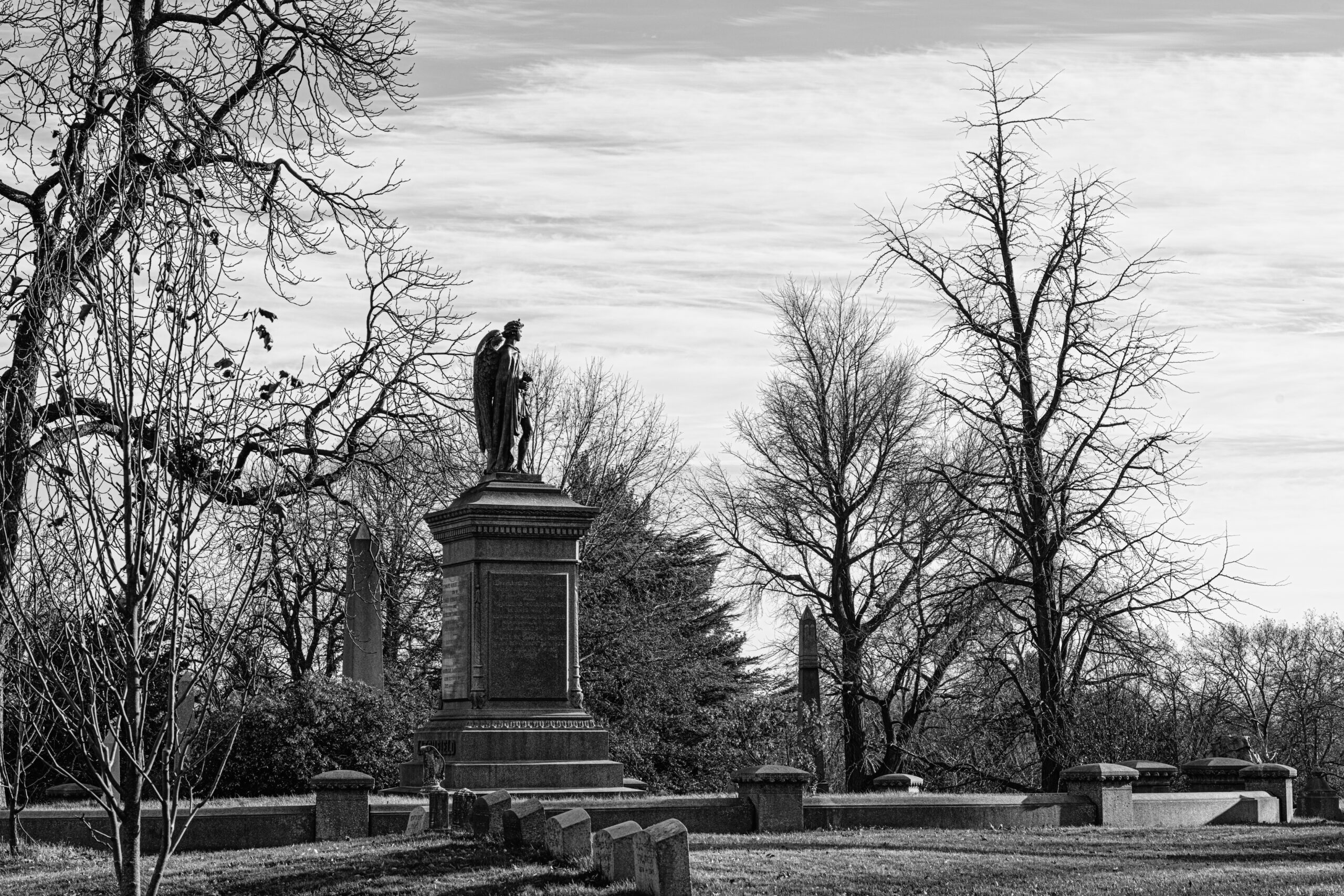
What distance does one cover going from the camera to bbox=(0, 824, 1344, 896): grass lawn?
12758 millimetres

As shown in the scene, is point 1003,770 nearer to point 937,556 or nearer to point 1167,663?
point 937,556

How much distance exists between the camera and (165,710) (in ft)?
26.5

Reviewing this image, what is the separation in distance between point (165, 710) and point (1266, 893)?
889cm

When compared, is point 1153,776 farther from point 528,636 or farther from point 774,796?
point 528,636

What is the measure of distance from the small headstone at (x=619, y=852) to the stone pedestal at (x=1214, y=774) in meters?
14.1

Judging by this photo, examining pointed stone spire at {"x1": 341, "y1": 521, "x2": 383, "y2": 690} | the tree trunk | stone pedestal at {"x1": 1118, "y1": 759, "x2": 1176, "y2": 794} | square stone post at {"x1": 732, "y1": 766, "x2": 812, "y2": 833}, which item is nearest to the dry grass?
square stone post at {"x1": 732, "y1": 766, "x2": 812, "y2": 833}

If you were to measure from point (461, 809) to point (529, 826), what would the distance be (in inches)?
86.6

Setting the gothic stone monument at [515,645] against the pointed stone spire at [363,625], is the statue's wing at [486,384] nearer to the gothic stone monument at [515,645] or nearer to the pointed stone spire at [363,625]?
the gothic stone monument at [515,645]

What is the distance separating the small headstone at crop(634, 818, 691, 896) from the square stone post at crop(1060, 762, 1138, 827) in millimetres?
9454

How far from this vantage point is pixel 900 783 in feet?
84.2

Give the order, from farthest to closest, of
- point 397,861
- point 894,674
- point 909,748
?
point 894,674 → point 909,748 → point 397,861

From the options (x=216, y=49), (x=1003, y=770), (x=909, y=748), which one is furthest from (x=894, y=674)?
(x=216, y=49)

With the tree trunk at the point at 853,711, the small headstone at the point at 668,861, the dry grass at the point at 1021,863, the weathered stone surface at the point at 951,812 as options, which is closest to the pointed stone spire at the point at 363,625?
the tree trunk at the point at 853,711

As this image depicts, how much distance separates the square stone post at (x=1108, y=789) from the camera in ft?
64.9
